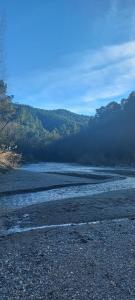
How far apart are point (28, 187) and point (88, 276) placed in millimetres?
18361

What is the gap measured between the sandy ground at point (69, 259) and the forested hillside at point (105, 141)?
195ft

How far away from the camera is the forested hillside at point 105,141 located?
8987 cm

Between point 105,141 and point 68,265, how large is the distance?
103 meters

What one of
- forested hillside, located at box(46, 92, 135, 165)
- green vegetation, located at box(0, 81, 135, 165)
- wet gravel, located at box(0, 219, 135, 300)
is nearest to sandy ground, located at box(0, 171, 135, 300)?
wet gravel, located at box(0, 219, 135, 300)

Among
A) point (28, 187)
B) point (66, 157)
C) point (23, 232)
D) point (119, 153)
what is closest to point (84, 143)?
point (66, 157)

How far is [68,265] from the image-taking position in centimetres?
872

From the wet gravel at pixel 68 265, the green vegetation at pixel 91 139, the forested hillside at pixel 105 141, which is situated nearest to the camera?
the wet gravel at pixel 68 265

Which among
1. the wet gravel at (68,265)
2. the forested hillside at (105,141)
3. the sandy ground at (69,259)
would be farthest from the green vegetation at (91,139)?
the wet gravel at (68,265)

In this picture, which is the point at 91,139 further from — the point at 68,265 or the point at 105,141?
the point at 68,265

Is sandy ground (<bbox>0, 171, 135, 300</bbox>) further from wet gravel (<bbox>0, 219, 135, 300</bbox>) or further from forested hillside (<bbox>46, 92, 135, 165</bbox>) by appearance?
forested hillside (<bbox>46, 92, 135, 165</bbox>)

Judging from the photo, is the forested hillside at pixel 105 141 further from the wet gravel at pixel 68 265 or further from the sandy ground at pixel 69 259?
the wet gravel at pixel 68 265

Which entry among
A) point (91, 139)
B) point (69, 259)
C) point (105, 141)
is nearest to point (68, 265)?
point (69, 259)

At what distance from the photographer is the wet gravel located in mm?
7281

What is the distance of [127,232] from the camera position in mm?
12125
